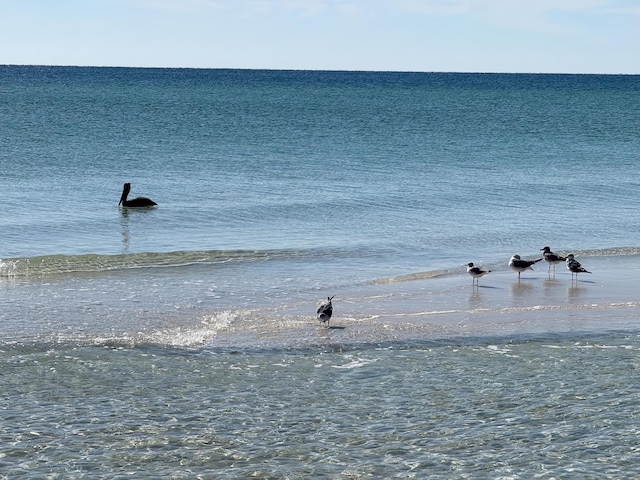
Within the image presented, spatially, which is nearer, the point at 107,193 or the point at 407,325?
the point at 407,325

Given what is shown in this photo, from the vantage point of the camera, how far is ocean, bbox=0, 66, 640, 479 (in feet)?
34.1

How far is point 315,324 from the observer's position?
15844 mm

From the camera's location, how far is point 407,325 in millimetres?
15781

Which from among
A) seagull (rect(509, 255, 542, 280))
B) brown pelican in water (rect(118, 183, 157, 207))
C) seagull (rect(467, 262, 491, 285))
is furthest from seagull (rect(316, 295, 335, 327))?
brown pelican in water (rect(118, 183, 157, 207))

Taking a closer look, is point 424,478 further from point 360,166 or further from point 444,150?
point 444,150

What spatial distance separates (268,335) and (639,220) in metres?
16.3

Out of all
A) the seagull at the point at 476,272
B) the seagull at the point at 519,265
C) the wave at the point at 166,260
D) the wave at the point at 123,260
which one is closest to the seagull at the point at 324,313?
the wave at the point at 166,260

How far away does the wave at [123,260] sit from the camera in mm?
20594

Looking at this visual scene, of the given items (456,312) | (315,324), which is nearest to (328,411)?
(315,324)

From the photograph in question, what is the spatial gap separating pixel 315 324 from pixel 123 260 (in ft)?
24.3

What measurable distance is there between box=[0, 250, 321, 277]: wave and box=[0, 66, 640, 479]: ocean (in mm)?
90

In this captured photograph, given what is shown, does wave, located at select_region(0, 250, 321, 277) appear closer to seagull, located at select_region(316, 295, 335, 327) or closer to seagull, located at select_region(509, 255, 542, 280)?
seagull, located at select_region(509, 255, 542, 280)

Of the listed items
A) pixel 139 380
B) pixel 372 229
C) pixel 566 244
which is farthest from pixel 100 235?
pixel 139 380

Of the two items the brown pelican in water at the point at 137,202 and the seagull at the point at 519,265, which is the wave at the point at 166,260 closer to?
the seagull at the point at 519,265
